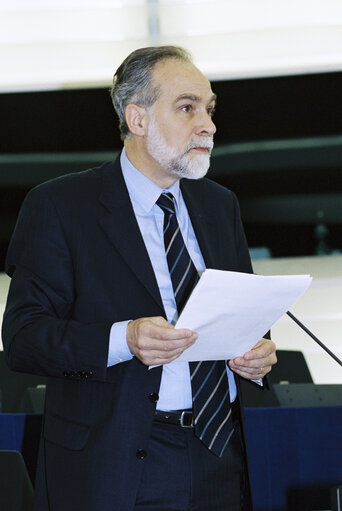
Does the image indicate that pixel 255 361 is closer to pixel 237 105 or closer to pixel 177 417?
pixel 177 417

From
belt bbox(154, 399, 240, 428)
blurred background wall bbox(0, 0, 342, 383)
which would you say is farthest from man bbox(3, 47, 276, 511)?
blurred background wall bbox(0, 0, 342, 383)

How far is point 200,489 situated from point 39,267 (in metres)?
0.57

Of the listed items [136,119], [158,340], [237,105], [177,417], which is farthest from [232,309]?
[237,105]

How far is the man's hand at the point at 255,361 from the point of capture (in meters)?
1.75

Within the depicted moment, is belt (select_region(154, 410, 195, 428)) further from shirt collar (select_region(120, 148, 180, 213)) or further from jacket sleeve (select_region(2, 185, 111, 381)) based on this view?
shirt collar (select_region(120, 148, 180, 213))

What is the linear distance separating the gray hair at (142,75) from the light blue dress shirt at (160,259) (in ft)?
0.46

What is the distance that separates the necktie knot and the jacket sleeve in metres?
0.25

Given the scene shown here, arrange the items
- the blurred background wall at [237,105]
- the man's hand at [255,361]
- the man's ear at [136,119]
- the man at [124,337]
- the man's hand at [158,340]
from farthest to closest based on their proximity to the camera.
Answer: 1. the blurred background wall at [237,105]
2. the man's ear at [136,119]
3. the man's hand at [255,361]
4. the man at [124,337]
5. the man's hand at [158,340]

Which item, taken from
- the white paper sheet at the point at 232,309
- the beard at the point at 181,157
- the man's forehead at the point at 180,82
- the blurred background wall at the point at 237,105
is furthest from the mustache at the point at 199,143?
the blurred background wall at the point at 237,105

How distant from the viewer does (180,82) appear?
194 centimetres

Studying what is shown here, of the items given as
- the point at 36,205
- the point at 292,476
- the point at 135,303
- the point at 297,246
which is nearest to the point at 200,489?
the point at 135,303

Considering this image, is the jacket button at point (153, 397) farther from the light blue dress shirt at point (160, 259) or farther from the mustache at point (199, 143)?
the mustache at point (199, 143)

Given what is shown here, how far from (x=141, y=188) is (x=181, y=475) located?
650 mm

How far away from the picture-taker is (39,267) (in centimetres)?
171
